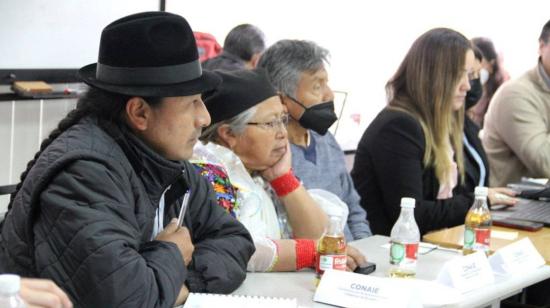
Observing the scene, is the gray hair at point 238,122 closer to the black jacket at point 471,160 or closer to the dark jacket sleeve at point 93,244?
the dark jacket sleeve at point 93,244

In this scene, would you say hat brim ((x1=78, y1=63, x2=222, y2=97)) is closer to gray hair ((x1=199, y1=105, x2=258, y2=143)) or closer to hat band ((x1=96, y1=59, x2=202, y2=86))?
hat band ((x1=96, y1=59, x2=202, y2=86))

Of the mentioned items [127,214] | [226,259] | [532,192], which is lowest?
[532,192]

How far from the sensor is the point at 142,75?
6.26 feet

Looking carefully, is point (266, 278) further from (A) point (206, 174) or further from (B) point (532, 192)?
(B) point (532, 192)

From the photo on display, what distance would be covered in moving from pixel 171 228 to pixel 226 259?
17 cm

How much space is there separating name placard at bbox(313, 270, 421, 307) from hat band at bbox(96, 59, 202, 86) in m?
0.63

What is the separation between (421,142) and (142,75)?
1.71 meters

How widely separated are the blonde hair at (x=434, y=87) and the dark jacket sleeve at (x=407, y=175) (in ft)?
0.25

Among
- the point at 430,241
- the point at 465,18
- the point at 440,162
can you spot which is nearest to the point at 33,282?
the point at 430,241

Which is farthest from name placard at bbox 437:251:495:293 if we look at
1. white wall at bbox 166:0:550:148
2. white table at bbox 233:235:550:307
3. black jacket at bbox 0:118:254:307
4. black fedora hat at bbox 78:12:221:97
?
white wall at bbox 166:0:550:148

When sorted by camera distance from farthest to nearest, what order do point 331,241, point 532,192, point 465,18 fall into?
point 465,18, point 532,192, point 331,241

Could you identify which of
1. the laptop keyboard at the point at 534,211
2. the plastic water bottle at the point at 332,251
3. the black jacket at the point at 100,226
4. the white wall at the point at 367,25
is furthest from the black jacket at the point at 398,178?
the white wall at the point at 367,25

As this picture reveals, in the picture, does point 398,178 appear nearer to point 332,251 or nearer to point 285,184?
point 285,184

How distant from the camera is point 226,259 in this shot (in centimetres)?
210
